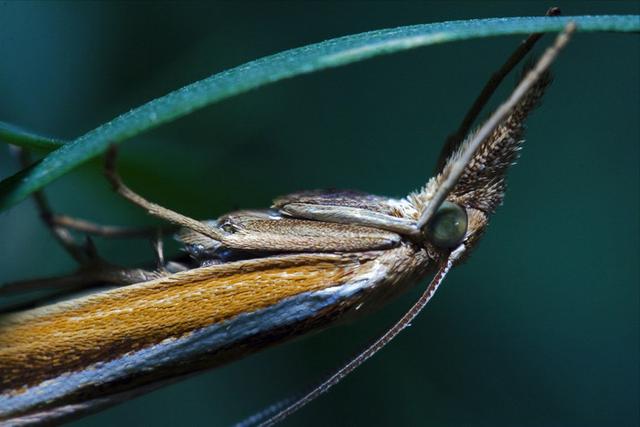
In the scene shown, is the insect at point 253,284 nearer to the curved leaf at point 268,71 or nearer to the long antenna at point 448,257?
the long antenna at point 448,257

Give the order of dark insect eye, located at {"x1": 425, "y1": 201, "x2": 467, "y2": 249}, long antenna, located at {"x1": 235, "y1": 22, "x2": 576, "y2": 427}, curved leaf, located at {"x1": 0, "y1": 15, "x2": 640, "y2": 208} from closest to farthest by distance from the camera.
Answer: curved leaf, located at {"x1": 0, "y1": 15, "x2": 640, "y2": 208} < long antenna, located at {"x1": 235, "y1": 22, "x2": 576, "y2": 427} < dark insect eye, located at {"x1": 425, "y1": 201, "x2": 467, "y2": 249}

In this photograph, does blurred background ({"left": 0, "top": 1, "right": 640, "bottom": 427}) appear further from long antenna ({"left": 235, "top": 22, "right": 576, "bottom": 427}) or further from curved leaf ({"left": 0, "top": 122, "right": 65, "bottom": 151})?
curved leaf ({"left": 0, "top": 122, "right": 65, "bottom": 151})

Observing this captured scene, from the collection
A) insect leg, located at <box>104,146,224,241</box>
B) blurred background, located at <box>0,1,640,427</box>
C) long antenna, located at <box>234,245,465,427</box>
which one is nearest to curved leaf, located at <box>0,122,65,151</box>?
insect leg, located at <box>104,146,224,241</box>

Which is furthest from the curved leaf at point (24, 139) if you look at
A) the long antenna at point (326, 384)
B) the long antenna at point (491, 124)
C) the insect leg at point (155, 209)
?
the long antenna at point (491, 124)

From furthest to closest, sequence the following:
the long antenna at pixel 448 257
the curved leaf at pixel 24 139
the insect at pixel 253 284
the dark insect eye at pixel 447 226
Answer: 1. the dark insect eye at pixel 447 226
2. the insect at pixel 253 284
3. the long antenna at pixel 448 257
4. the curved leaf at pixel 24 139

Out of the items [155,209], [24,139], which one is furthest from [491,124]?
[24,139]

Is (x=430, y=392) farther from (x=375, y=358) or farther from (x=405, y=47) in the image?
(x=405, y=47)
